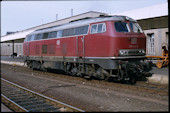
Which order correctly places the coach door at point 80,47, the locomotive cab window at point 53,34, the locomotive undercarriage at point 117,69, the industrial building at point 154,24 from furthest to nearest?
the industrial building at point 154,24 < the locomotive cab window at point 53,34 < the coach door at point 80,47 < the locomotive undercarriage at point 117,69

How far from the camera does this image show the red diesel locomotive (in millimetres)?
10883

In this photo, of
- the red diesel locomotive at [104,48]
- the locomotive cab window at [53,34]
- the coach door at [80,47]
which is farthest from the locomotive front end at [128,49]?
the locomotive cab window at [53,34]

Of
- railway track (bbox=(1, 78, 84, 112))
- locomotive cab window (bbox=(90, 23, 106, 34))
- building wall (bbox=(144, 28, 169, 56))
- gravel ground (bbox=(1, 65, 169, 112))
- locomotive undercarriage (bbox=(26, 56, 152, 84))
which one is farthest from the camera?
building wall (bbox=(144, 28, 169, 56))

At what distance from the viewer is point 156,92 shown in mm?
9516

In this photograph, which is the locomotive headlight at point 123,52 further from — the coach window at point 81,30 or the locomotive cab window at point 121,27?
the coach window at point 81,30

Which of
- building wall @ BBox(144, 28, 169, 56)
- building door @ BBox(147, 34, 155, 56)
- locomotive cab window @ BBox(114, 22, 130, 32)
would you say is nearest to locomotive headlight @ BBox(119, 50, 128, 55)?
locomotive cab window @ BBox(114, 22, 130, 32)

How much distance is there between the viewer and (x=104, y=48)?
443 inches

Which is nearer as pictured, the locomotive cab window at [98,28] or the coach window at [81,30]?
the locomotive cab window at [98,28]

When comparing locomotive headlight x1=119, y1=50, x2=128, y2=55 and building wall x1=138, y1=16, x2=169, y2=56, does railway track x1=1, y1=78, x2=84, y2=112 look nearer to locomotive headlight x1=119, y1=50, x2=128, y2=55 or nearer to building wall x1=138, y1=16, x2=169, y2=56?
locomotive headlight x1=119, y1=50, x2=128, y2=55

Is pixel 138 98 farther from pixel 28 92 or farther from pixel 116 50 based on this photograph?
pixel 28 92

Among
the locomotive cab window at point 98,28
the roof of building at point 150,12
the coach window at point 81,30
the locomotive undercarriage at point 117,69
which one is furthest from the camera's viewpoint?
the roof of building at point 150,12

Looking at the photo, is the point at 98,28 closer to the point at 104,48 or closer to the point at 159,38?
the point at 104,48

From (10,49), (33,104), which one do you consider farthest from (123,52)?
(10,49)

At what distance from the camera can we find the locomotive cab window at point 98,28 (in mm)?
11512
